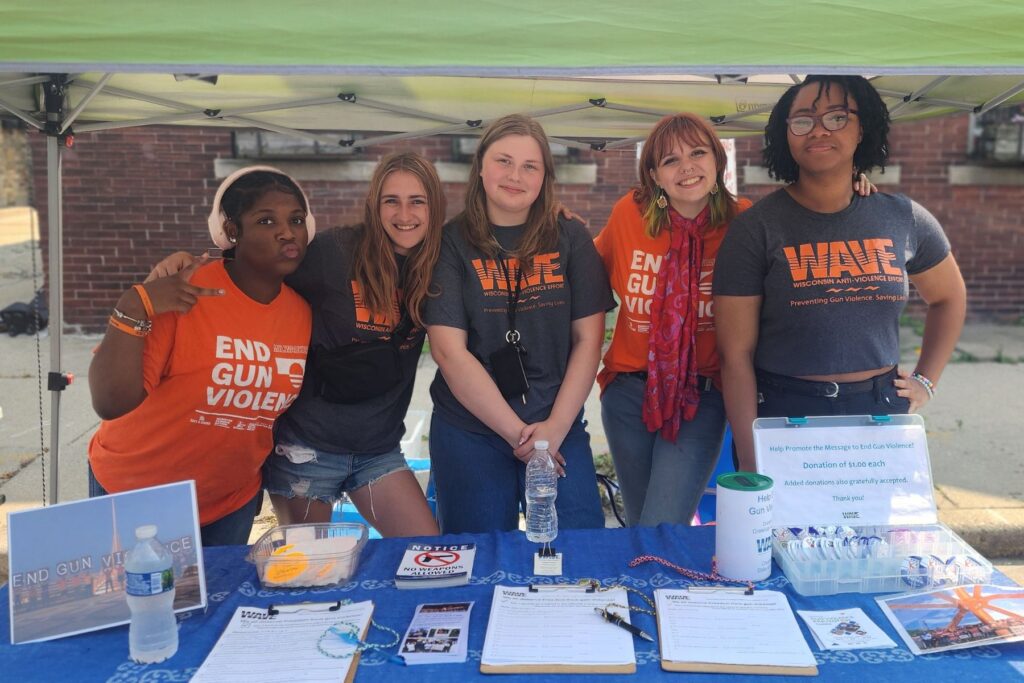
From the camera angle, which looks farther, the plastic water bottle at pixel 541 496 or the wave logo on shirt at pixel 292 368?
the wave logo on shirt at pixel 292 368

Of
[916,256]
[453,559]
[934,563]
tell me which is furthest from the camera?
[916,256]

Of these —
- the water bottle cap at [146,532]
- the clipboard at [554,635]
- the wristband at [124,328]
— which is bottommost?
the clipboard at [554,635]

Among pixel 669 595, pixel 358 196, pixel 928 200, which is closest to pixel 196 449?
pixel 669 595

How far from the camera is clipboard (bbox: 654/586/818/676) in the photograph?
61.9 inches

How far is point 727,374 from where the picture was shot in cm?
254

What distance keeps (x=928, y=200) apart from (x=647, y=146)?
6713mm

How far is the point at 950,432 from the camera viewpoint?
18.0 ft

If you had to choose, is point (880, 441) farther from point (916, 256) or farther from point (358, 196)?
point (358, 196)

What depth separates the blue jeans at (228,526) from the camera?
8.16ft

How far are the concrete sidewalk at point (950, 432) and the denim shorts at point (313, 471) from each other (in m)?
1.12

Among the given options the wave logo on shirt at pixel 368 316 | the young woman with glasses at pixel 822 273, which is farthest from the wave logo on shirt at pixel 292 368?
the young woman with glasses at pixel 822 273

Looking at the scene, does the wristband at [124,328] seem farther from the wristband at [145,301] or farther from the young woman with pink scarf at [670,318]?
the young woman with pink scarf at [670,318]

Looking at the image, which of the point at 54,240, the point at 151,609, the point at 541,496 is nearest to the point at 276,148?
the point at 54,240

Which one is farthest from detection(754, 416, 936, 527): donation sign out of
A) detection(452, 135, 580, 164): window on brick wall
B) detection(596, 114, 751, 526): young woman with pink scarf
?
detection(452, 135, 580, 164): window on brick wall
